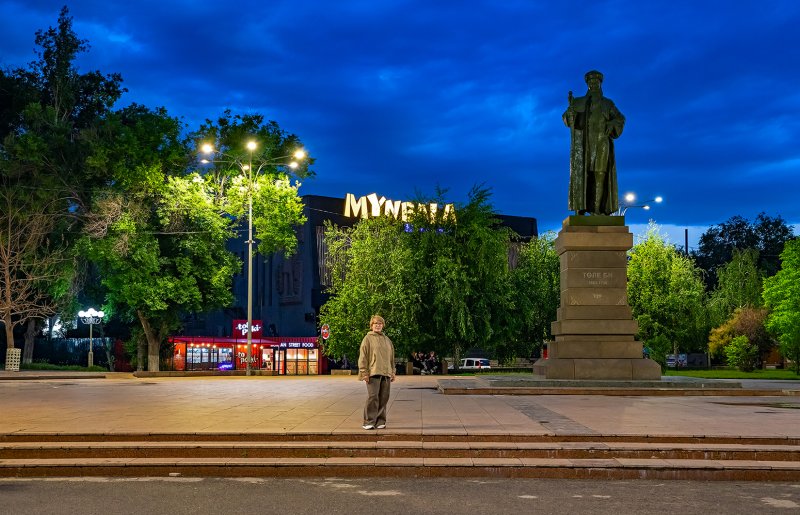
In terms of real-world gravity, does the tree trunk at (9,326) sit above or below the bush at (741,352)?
above

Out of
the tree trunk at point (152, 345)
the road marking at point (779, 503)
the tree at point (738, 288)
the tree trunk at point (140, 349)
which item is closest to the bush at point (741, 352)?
the tree at point (738, 288)

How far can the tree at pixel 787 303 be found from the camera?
49.0m

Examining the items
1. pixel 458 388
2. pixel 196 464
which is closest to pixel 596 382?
pixel 458 388

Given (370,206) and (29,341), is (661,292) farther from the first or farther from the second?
(29,341)

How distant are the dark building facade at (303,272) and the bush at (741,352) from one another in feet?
77.9

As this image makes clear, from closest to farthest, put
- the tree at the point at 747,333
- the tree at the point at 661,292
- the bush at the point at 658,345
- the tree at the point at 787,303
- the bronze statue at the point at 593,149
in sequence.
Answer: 1. the bronze statue at the point at 593,149
2. the tree at the point at 787,303
3. the bush at the point at 658,345
4. the tree at the point at 661,292
5. the tree at the point at 747,333

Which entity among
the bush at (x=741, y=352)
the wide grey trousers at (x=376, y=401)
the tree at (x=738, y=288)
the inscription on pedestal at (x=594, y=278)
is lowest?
the bush at (x=741, y=352)

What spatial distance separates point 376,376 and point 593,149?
518 inches

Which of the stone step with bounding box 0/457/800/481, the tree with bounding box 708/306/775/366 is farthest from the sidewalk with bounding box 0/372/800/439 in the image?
the tree with bounding box 708/306/775/366

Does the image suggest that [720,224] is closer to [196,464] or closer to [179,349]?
[179,349]

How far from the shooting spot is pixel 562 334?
22.3m

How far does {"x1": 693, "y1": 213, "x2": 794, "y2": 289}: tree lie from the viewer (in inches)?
3575

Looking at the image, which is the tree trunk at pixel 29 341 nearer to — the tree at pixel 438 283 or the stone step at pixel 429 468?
the tree at pixel 438 283

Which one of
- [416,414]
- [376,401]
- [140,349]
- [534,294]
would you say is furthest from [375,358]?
[140,349]
